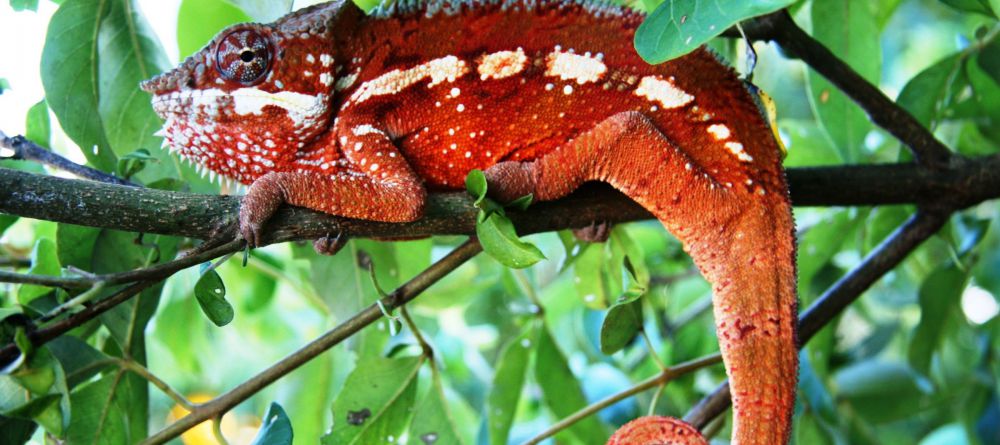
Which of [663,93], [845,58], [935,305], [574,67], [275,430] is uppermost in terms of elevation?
[845,58]

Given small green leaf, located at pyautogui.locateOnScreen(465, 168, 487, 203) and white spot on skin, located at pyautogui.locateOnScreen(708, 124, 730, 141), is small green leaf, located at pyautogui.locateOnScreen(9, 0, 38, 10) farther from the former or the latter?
white spot on skin, located at pyautogui.locateOnScreen(708, 124, 730, 141)

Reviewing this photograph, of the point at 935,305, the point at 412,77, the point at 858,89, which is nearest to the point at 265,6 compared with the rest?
the point at 412,77

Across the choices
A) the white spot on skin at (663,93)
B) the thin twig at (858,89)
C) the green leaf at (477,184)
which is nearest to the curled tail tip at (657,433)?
the green leaf at (477,184)

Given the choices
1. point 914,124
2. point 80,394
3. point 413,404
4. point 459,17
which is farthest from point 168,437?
point 914,124

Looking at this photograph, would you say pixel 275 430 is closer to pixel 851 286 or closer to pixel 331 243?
pixel 331 243

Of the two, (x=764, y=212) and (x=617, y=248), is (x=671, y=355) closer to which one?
(x=617, y=248)

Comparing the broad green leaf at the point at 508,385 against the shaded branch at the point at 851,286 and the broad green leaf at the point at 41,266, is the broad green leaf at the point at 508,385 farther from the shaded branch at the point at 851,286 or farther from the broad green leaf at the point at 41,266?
the broad green leaf at the point at 41,266
